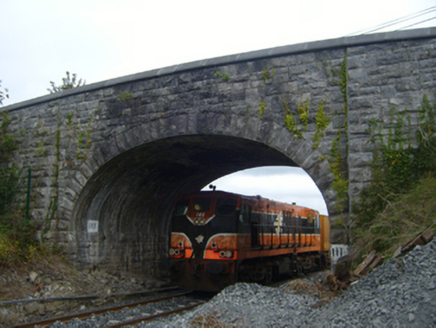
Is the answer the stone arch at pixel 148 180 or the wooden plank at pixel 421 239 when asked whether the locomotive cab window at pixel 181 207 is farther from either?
the wooden plank at pixel 421 239

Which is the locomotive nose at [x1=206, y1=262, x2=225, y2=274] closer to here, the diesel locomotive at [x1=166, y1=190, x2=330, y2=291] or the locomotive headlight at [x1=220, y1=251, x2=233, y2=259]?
the diesel locomotive at [x1=166, y1=190, x2=330, y2=291]

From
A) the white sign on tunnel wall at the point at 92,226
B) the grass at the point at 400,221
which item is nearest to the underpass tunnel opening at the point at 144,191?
the white sign on tunnel wall at the point at 92,226

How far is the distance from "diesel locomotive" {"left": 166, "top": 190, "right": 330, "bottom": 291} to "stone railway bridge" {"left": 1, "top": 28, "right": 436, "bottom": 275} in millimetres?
1607

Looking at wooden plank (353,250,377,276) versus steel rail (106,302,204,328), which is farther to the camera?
steel rail (106,302,204,328)

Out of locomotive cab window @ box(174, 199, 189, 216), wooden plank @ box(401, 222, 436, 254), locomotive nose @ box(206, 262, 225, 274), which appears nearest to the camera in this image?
wooden plank @ box(401, 222, 436, 254)

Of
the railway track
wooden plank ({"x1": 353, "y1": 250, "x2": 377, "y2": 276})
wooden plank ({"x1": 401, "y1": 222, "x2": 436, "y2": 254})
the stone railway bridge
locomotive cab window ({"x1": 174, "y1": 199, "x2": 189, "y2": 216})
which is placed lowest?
the railway track

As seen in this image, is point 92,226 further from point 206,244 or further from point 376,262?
point 376,262

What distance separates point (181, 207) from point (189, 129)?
274 centimetres

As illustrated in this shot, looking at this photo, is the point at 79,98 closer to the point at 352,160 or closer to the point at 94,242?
the point at 94,242

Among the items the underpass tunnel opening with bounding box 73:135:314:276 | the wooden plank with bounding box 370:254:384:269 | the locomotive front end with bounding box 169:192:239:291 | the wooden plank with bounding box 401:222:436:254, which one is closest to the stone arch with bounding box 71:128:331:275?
the underpass tunnel opening with bounding box 73:135:314:276

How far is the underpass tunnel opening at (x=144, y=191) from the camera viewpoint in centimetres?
1271

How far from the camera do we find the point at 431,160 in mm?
8781

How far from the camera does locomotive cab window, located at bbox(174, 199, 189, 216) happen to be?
42.2 feet

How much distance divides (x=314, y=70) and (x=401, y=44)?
6.21 ft
